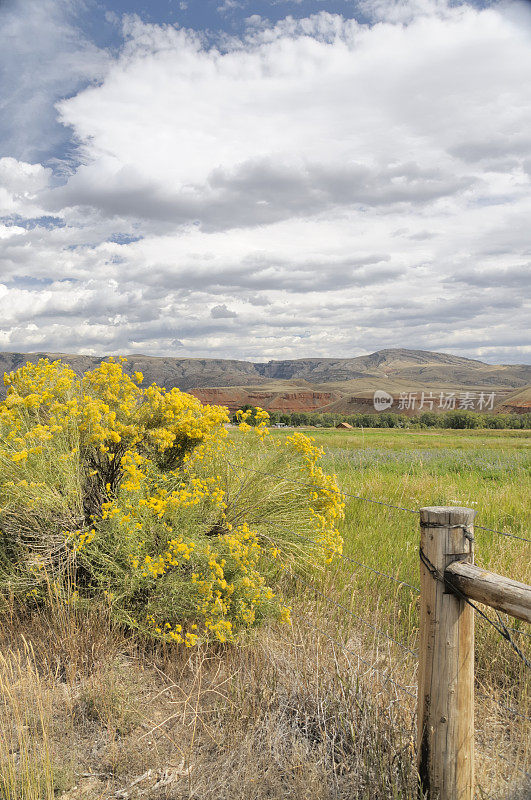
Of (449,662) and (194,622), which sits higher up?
A: (449,662)

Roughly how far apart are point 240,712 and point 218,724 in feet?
0.51

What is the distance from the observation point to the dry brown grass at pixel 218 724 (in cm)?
253

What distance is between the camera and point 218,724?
3.00m

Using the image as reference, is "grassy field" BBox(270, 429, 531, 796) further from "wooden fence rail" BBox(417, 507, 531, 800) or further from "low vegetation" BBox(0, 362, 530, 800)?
"wooden fence rail" BBox(417, 507, 531, 800)

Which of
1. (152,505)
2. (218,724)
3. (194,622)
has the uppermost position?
(152,505)

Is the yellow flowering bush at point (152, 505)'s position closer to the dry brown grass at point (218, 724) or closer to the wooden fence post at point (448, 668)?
the dry brown grass at point (218, 724)

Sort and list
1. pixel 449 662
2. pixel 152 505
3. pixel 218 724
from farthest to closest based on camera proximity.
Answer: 1. pixel 152 505
2. pixel 218 724
3. pixel 449 662

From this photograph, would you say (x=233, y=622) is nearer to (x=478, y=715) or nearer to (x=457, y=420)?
(x=478, y=715)

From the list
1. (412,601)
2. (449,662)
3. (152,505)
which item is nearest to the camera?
(449,662)

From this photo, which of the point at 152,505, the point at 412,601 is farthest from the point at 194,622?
the point at 412,601

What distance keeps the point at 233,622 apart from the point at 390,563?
209cm

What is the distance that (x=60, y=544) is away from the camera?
13.9ft

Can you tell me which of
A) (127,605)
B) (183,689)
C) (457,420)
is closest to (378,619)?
(183,689)

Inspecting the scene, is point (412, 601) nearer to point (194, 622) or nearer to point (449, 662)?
point (194, 622)
